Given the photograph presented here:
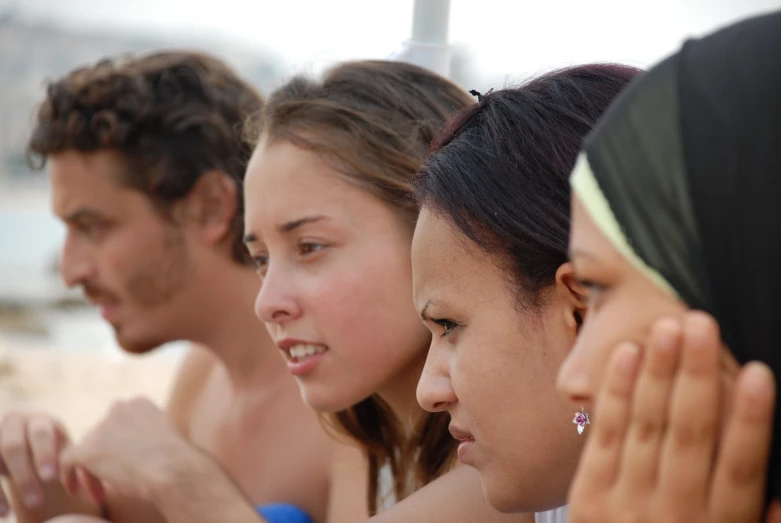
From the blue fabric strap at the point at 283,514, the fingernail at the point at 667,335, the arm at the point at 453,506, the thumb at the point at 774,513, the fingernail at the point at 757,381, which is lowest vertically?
the blue fabric strap at the point at 283,514

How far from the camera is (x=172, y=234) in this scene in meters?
3.74

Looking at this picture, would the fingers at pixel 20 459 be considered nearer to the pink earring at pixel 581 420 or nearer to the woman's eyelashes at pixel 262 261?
the woman's eyelashes at pixel 262 261

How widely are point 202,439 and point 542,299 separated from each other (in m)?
2.57

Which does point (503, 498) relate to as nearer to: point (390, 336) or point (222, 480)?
point (390, 336)

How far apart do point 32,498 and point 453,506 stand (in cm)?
171

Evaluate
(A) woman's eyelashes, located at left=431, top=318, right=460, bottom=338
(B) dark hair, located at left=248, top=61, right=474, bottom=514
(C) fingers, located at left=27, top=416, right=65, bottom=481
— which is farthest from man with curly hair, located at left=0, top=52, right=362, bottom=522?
(A) woman's eyelashes, located at left=431, top=318, right=460, bottom=338

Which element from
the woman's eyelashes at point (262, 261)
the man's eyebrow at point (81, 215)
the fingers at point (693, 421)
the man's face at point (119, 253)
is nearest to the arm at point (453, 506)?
the woman's eyelashes at point (262, 261)

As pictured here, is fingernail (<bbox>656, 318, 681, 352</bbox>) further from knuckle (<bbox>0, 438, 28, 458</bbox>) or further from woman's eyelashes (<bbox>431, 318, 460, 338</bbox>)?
knuckle (<bbox>0, 438, 28, 458</bbox>)

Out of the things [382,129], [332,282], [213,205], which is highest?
[382,129]

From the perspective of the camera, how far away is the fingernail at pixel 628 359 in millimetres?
1064

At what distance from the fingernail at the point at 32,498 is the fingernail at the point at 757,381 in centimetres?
277

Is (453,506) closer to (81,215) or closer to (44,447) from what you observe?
Result: (44,447)

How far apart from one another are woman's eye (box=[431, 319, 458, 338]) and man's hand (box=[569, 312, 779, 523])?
2.15ft

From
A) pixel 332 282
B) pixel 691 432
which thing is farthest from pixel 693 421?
pixel 332 282
